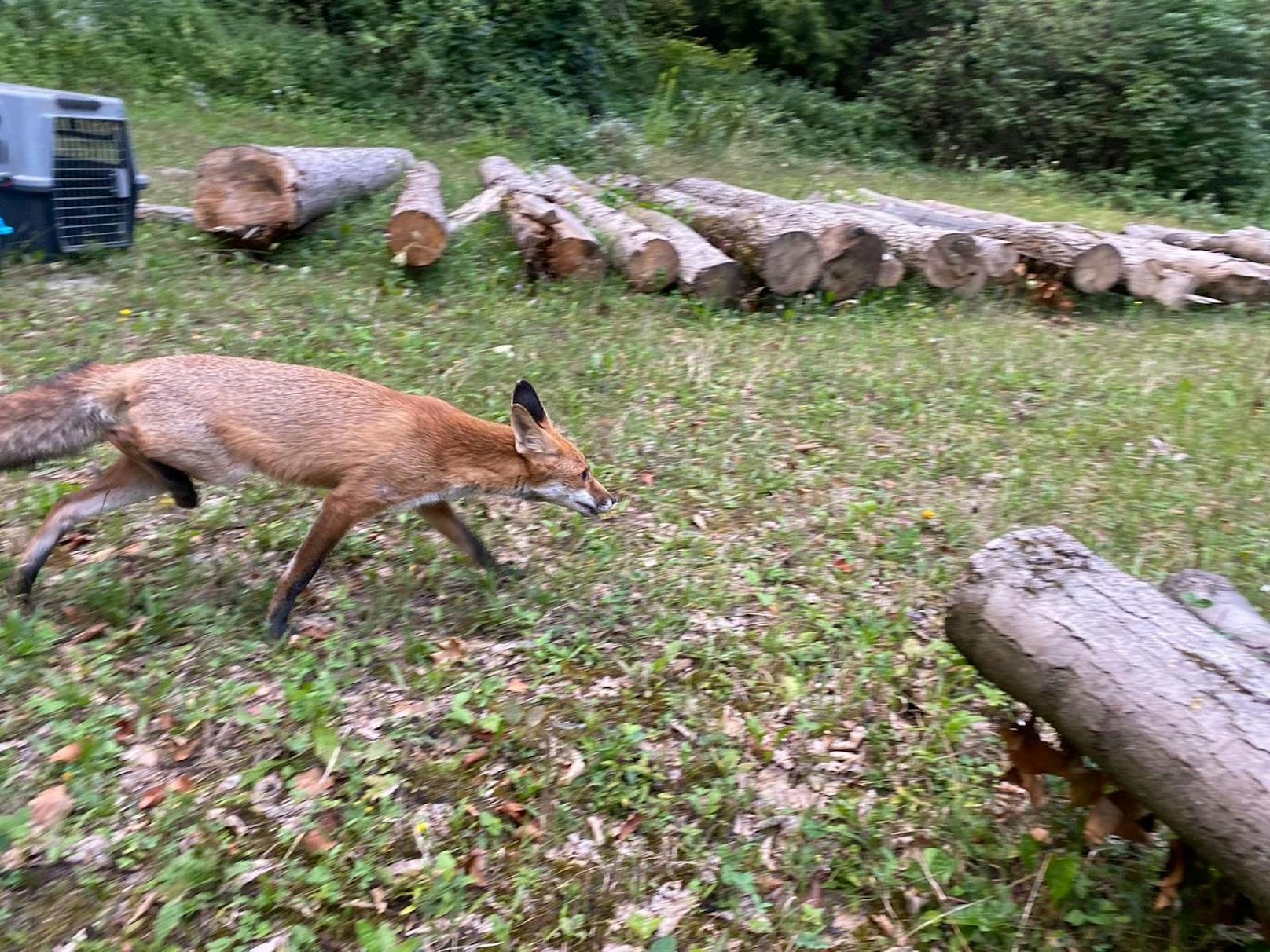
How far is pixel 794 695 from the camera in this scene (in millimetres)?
4215

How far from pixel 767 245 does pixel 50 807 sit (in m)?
7.96

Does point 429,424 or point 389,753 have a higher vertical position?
point 429,424

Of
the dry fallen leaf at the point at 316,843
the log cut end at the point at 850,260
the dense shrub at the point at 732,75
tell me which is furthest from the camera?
the dense shrub at the point at 732,75

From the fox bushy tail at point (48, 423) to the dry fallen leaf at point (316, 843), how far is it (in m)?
2.23

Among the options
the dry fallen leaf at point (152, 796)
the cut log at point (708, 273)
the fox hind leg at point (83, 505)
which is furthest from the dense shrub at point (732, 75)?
the dry fallen leaf at point (152, 796)

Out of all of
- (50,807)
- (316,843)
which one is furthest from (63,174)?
(316,843)

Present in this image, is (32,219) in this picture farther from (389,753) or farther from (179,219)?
(389,753)

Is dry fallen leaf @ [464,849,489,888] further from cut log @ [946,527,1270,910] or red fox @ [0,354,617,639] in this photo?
cut log @ [946,527,1270,910]

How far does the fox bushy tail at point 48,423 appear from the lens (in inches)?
162

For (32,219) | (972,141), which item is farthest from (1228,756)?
(972,141)

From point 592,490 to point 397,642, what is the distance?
4.14 feet

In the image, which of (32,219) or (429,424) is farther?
(32,219)

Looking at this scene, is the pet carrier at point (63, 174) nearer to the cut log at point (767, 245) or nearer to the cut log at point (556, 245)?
the cut log at point (556, 245)

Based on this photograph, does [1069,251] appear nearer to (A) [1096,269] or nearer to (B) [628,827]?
(A) [1096,269]
